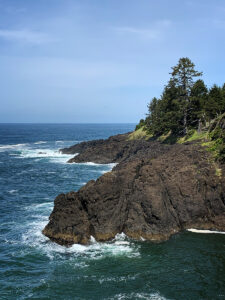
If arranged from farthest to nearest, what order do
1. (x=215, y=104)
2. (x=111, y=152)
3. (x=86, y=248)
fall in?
(x=111, y=152) < (x=215, y=104) < (x=86, y=248)

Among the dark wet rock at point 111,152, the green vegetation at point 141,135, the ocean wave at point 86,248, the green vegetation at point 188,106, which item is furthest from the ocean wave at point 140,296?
the green vegetation at point 141,135

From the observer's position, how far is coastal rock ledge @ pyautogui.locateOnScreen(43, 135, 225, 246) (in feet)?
95.8

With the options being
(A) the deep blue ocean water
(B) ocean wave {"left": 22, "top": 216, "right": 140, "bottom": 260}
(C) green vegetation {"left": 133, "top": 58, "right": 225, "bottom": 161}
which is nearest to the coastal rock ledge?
(B) ocean wave {"left": 22, "top": 216, "right": 140, "bottom": 260}

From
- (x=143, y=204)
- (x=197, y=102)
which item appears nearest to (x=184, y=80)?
(x=197, y=102)

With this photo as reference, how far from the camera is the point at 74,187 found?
1977 inches

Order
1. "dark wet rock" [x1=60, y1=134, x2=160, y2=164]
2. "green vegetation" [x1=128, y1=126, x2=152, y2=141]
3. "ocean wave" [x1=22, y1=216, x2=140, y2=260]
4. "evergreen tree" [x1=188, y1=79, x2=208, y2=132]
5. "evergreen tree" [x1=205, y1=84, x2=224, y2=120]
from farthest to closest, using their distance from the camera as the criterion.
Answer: "green vegetation" [x1=128, y1=126, x2=152, y2=141] → "dark wet rock" [x1=60, y1=134, x2=160, y2=164] → "evergreen tree" [x1=188, y1=79, x2=208, y2=132] → "evergreen tree" [x1=205, y1=84, x2=224, y2=120] → "ocean wave" [x1=22, y1=216, x2=140, y2=260]

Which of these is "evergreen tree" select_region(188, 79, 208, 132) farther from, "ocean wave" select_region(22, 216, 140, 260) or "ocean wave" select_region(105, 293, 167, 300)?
"ocean wave" select_region(105, 293, 167, 300)

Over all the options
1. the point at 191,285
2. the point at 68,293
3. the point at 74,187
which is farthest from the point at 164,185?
the point at 74,187

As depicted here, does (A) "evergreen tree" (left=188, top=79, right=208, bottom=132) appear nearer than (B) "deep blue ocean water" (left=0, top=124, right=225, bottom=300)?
No

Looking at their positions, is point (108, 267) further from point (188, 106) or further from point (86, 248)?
point (188, 106)

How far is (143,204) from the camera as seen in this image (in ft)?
102

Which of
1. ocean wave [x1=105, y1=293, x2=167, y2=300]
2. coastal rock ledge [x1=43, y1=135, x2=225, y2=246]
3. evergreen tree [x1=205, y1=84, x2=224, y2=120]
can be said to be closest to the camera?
ocean wave [x1=105, y1=293, x2=167, y2=300]

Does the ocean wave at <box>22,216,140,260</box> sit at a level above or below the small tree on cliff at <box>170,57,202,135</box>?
below

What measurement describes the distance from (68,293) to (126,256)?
21.4 ft
